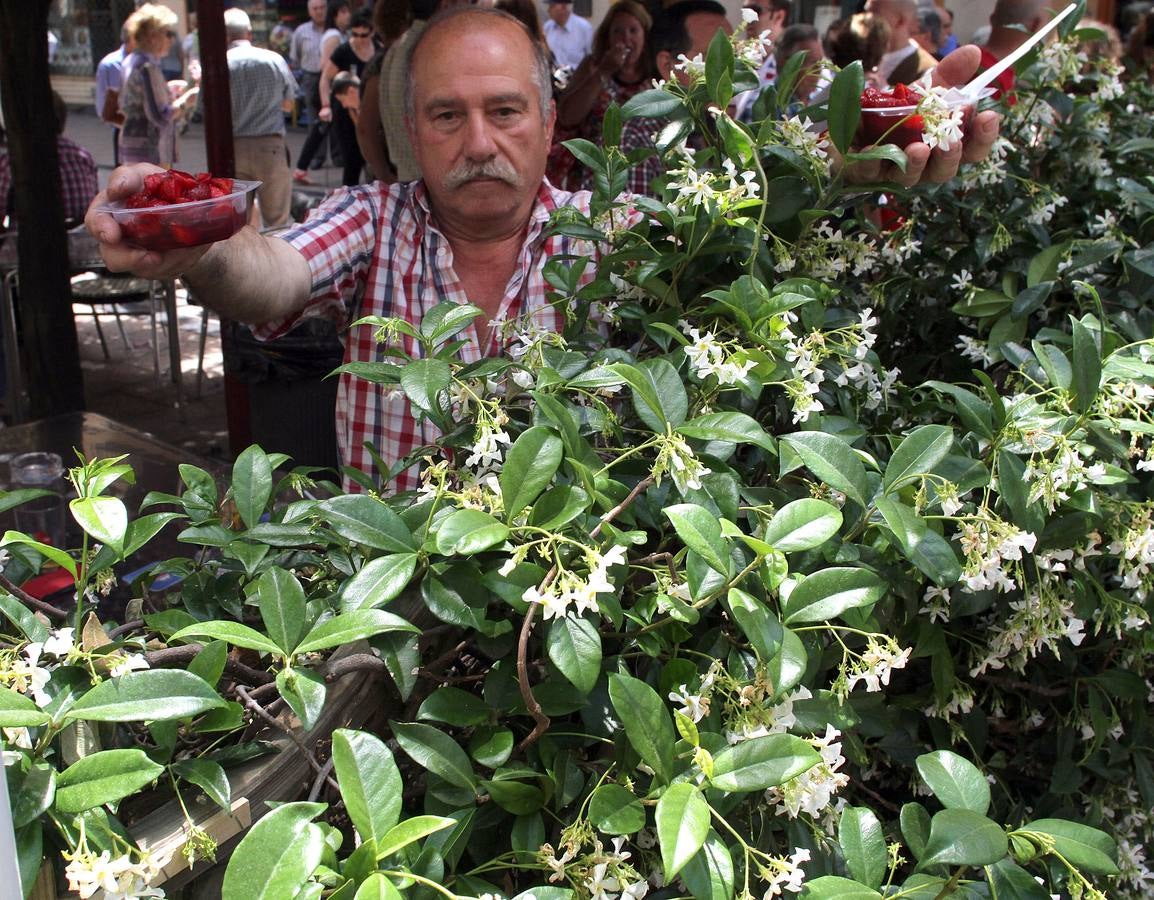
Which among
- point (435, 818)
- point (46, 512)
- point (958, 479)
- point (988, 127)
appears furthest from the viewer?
point (46, 512)

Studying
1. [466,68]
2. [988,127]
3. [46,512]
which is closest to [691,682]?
[988,127]

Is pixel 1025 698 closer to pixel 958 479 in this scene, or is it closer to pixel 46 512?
pixel 958 479

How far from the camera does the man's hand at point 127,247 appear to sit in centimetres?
145

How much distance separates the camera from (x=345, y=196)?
201cm

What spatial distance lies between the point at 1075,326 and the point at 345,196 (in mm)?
1316

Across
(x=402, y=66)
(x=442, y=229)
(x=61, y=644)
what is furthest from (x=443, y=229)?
(x=402, y=66)

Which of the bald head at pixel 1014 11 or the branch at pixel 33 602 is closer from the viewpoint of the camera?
the branch at pixel 33 602

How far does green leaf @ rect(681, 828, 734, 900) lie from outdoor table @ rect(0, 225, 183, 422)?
3.99m

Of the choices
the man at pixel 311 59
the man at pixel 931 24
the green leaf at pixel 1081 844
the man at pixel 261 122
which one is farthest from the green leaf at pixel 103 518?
the man at pixel 311 59

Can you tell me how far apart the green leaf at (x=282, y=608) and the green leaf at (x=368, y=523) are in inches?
2.3

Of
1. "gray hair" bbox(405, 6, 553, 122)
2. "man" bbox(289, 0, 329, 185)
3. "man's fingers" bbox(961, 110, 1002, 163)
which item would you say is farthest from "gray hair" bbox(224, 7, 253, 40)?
"man's fingers" bbox(961, 110, 1002, 163)

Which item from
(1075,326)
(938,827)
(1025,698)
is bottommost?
(1025,698)

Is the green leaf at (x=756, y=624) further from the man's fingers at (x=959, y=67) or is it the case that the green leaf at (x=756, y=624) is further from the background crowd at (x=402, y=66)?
the man's fingers at (x=959, y=67)

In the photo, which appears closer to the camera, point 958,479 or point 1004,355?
point 958,479
